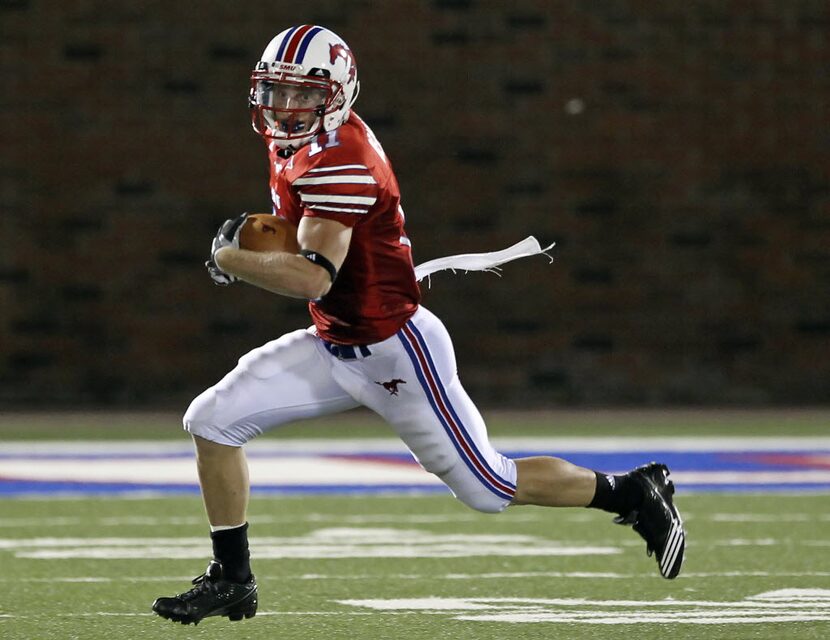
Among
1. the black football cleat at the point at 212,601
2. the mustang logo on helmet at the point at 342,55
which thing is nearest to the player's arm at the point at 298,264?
the mustang logo on helmet at the point at 342,55

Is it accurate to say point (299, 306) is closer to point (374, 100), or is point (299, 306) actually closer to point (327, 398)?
point (374, 100)

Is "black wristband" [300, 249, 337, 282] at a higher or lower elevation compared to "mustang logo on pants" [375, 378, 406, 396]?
higher

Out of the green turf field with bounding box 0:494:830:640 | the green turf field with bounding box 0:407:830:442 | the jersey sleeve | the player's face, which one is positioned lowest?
the green turf field with bounding box 0:407:830:442

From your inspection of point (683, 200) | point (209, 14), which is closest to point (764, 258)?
point (683, 200)

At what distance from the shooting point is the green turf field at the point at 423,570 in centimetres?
373

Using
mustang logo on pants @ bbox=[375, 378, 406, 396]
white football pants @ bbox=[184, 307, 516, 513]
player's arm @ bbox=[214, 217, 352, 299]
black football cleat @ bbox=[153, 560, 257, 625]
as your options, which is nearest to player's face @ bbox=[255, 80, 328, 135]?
player's arm @ bbox=[214, 217, 352, 299]

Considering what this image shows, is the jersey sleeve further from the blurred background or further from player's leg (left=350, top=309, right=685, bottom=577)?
the blurred background

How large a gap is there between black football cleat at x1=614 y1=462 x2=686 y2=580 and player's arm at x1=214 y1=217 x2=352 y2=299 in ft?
3.29

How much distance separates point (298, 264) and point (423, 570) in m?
1.56

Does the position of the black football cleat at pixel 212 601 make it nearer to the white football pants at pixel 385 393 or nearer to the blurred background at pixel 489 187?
the white football pants at pixel 385 393

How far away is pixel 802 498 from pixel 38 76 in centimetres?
547

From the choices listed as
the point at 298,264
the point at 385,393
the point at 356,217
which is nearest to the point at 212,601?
the point at 385,393

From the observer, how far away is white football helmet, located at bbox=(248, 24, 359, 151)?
11.7 feet

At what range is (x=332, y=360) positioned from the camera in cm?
369
